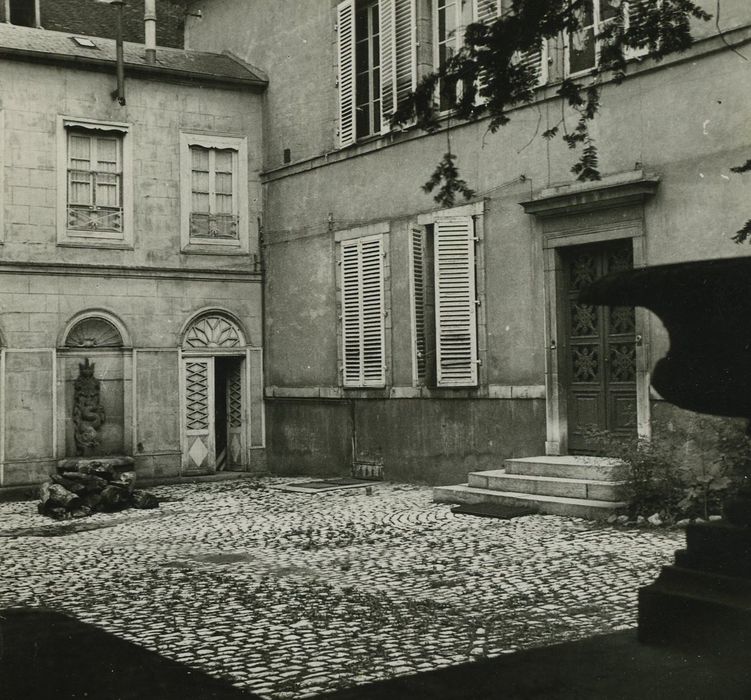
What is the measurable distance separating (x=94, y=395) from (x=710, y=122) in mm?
9368

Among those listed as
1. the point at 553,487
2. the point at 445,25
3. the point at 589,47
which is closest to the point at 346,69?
the point at 445,25

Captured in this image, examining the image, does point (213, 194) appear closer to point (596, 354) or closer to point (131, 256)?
point (131, 256)

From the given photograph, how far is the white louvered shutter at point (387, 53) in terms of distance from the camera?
1355 cm

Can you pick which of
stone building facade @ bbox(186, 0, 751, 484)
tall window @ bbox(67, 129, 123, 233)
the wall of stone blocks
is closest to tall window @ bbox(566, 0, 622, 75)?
stone building facade @ bbox(186, 0, 751, 484)

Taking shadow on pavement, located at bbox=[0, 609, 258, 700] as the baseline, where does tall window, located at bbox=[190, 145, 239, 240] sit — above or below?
above

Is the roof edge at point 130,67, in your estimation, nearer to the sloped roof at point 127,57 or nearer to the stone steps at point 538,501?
the sloped roof at point 127,57

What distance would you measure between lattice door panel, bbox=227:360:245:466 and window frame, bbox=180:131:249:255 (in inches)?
76.5

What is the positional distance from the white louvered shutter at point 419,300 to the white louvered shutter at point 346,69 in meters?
2.12

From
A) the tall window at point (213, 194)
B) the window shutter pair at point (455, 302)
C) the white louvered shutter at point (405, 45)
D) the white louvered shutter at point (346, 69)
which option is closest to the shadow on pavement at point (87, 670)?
the window shutter pair at point (455, 302)

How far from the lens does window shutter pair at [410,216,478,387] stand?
1235 centimetres

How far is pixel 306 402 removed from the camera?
15.2 metres

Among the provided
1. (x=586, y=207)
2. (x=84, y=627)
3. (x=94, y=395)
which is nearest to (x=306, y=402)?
(x=94, y=395)

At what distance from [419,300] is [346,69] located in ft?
12.7

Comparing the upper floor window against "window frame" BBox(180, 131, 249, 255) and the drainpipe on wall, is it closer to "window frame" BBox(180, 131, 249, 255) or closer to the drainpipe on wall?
the drainpipe on wall
